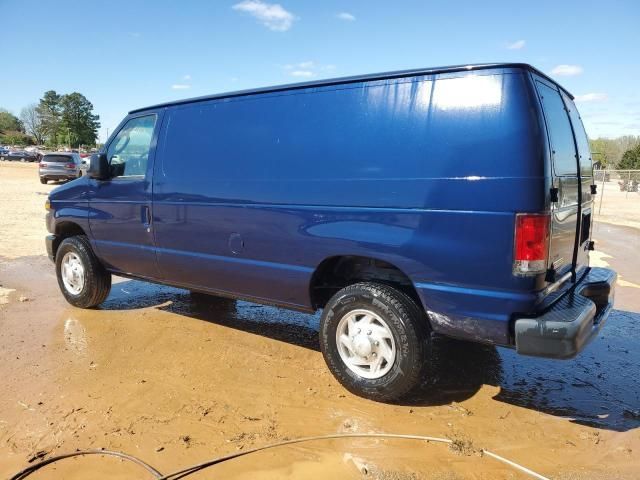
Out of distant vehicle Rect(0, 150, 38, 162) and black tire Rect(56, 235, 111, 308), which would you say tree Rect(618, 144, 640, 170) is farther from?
distant vehicle Rect(0, 150, 38, 162)

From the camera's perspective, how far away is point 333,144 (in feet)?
12.4

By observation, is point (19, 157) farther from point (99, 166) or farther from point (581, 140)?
point (581, 140)

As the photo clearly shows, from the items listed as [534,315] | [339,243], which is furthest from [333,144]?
[534,315]

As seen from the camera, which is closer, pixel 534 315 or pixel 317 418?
pixel 534 315

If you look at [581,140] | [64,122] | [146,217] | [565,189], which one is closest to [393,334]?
[565,189]

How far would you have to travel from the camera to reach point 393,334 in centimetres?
357

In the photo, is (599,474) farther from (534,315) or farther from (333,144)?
(333,144)

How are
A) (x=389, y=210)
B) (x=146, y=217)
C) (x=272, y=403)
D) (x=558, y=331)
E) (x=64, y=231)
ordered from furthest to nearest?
1. (x=64, y=231)
2. (x=146, y=217)
3. (x=272, y=403)
4. (x=389, y=210)
5. (x=558, y=331)

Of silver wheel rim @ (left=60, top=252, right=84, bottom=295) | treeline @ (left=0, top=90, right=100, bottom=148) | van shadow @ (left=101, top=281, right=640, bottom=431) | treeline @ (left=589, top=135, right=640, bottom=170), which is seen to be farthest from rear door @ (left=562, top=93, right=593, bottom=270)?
treeline @ (left=0, top=90, right=100, bottom=148)

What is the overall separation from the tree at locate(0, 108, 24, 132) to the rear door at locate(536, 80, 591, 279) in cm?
14524

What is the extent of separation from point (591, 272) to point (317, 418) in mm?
2694

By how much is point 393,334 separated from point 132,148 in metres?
3.44

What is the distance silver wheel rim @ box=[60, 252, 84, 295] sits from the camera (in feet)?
19.3

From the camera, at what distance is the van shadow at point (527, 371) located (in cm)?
374
